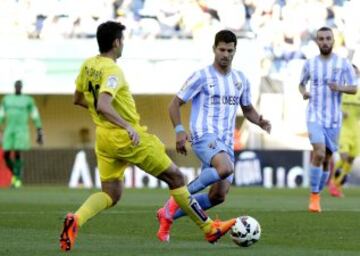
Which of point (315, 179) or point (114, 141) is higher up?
point (114, 141)

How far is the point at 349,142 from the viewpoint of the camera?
2042cm

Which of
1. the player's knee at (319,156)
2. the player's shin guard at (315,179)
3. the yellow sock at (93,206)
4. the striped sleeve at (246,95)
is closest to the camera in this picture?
the yellow sock at (93,206)

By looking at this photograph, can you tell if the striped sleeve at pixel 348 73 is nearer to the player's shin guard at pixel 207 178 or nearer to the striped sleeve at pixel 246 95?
the striped sleeve at pixel 246 95

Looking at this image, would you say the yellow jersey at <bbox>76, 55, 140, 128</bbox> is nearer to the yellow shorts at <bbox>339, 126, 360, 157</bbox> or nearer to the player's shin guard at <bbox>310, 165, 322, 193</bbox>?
the player's shin guard at <bbox>310, 165, 322, 193</bbox>

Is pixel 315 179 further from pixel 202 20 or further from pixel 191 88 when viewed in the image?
pixel 202 20

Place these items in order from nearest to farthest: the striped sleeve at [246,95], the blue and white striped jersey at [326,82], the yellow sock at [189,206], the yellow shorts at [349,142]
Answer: the yellow sock at [189,206], the striped sleeve at [246,95], the blue and white striped jersey at [326,82], the yellow shorts at [349,142]

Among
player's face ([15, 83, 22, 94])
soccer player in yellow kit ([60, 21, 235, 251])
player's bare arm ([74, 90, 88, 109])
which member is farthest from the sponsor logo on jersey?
player's face ([15, 83, 22, 94])

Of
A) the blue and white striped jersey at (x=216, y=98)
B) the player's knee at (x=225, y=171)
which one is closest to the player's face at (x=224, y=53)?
the blue and white striped jersey at (x=216, y=98)

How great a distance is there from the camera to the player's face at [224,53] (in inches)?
403

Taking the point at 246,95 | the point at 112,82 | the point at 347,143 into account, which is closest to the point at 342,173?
the point at 347,143

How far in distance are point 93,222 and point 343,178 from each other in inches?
336

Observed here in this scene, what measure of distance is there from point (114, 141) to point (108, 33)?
819 millimetres

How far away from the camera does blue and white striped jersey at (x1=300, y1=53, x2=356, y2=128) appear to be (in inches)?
584

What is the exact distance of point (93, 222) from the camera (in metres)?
12.1
